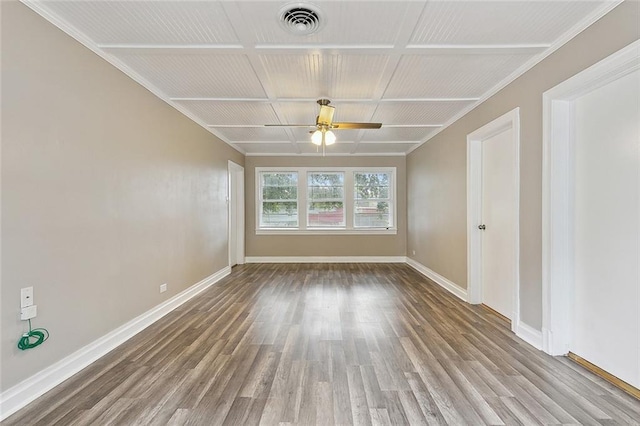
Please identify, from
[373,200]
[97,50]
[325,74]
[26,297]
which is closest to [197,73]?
→ [97,50]

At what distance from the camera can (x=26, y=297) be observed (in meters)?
1.92

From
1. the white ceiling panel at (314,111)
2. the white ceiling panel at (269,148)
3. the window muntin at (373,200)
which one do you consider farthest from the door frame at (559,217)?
the window muntin at (373,200)

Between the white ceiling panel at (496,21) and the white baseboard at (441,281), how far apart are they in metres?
3.08

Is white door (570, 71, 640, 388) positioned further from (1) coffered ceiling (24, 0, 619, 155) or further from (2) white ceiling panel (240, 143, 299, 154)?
(2) white ceiling panel (240, 143, 299, 154)

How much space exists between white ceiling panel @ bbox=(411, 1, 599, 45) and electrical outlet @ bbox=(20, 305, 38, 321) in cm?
329

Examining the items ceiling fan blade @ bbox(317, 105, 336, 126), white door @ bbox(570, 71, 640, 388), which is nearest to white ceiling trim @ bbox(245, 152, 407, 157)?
ceiling fan blade @ bbox(317, 105, 336, 126)

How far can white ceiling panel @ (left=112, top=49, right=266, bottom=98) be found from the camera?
2.68m

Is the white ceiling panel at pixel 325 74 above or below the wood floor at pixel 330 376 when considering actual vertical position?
above

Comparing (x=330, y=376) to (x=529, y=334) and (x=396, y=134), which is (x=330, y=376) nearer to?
(x=529, y=334)

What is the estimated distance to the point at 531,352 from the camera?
102 inches

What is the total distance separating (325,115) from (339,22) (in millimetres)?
1367

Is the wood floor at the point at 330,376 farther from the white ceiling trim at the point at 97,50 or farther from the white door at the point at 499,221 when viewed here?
the white ceiling trim at the point at 97,50

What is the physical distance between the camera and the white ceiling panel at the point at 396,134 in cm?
499

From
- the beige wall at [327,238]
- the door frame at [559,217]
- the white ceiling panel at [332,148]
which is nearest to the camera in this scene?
the door frame at [559,217]
